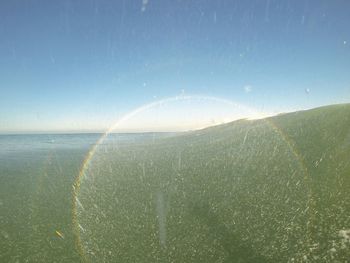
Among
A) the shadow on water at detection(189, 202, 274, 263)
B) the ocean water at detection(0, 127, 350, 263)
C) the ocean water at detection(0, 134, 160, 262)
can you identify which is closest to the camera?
the shadow on water at detection(189, 202, 274, 263)

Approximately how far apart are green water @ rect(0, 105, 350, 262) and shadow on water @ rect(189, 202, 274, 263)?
71 mm

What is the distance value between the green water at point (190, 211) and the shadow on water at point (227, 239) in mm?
71

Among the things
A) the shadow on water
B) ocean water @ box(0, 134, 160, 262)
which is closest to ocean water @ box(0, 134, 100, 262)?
ocean water @ box(0, 134, 160, 262)

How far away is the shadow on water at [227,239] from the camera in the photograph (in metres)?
17.8

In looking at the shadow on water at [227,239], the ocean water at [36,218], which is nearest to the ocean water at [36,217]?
the ocean water at [36,218]

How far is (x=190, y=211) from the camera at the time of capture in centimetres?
2542

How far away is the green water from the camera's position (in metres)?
18.8

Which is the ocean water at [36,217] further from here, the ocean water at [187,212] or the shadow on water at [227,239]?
the shadow on water at [227,239]

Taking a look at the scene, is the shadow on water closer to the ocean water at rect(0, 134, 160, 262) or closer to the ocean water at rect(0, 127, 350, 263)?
the ocean water at rect(0, 127, 350, 263)

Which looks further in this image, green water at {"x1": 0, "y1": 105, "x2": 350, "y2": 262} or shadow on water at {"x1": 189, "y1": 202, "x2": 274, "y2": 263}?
green water at {"x1": 0, "y1": 105, "x2": 350, "y2": 262}

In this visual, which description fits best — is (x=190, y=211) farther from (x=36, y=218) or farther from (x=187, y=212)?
(x=36, y=218)

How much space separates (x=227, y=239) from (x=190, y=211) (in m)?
5.79

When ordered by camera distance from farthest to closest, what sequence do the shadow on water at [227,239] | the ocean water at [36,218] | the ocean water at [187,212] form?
the ocean water at [36,218] < the ocean water at [187,212] < the shadow on water at [227,239]

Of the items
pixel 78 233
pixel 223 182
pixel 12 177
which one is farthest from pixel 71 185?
pixel 223 182
